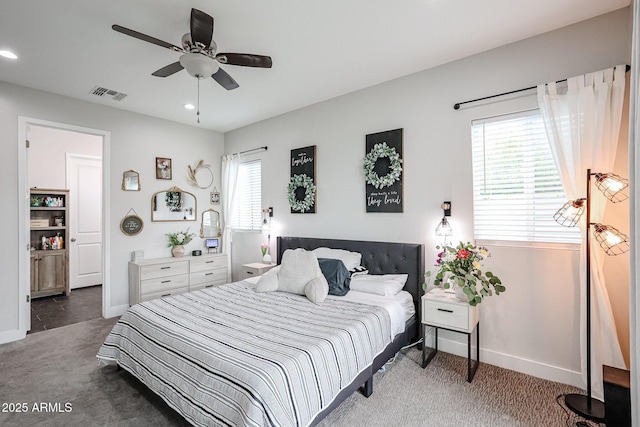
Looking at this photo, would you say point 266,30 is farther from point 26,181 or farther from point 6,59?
point 26,181

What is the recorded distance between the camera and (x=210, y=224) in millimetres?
5359

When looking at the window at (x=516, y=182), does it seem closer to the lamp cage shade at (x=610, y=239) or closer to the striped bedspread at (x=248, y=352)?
the lamp cage shade at (x=610, y=239)

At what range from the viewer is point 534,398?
2258 mm

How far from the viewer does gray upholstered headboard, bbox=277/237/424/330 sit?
3.08m

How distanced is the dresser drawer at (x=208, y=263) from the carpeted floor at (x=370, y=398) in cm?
190

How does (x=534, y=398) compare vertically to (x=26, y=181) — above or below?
below

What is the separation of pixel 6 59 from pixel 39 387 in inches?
120

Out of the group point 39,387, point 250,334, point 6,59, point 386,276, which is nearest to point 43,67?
point 6,59

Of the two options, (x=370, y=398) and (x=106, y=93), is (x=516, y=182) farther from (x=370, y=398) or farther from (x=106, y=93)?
(x=106, y=93)

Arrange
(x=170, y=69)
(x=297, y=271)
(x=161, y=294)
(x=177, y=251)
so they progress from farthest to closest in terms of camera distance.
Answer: (x=177, y=251), (x=161, y=294), (x=297, y=271), (x=170, y=69)

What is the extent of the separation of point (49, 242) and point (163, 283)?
254cm

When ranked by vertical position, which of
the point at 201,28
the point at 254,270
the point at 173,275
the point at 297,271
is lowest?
the point at 173,275

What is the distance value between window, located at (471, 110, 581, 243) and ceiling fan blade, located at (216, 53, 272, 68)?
2024mm

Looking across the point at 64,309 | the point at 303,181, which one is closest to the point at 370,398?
the point at 303,181
